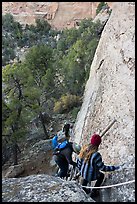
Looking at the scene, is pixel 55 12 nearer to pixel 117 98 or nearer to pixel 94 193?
pixel 117 98

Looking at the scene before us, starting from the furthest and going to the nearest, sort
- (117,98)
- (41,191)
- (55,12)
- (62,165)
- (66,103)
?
(55,12), (66,103), (117,98), (62,165), (41,191)

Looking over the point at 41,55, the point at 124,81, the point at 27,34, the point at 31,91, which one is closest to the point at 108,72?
the point at 124,81

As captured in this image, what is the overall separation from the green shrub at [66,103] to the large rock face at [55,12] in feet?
98.6

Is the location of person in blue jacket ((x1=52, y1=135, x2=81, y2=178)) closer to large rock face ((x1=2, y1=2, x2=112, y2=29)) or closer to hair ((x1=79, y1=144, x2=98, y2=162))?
hair ((x1=79, y1=144, x2=98, y2=162))

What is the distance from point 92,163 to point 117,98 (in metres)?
2.66

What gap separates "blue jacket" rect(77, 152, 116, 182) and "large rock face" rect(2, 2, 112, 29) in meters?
48.1

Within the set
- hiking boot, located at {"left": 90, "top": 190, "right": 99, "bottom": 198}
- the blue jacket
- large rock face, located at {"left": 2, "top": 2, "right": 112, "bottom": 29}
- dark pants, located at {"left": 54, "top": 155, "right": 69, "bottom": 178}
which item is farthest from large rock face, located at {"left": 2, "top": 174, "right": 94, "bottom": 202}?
large rock face, located at {"left": 2, "top": 2, "right": 112, "bottom": 29}

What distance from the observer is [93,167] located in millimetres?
6832

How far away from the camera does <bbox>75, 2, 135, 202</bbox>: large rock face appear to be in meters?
7.63

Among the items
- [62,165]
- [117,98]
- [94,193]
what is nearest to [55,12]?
[117,98]

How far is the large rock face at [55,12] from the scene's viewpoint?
178 ft

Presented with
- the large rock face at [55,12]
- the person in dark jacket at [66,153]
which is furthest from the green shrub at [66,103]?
the large rock face at [55,12]

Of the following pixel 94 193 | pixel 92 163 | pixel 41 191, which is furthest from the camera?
pixel 94 193

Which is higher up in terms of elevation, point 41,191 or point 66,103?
point 66,103
